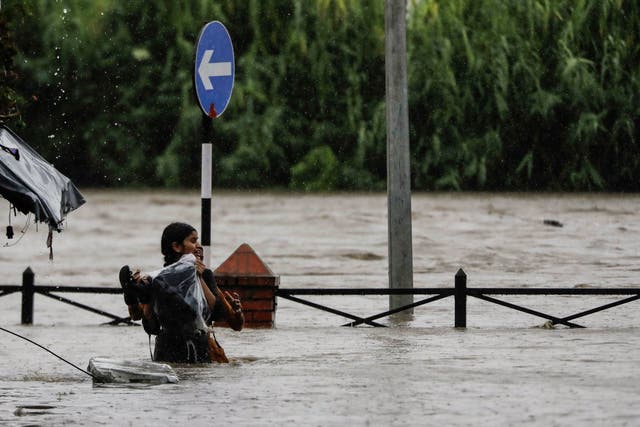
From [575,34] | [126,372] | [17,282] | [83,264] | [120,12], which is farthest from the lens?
[120,12]

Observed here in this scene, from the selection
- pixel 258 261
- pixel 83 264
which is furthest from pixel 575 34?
pixel 258 261

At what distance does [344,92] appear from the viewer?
47188 mm

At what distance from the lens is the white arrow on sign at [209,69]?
15.4 m

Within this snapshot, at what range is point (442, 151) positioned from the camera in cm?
4609

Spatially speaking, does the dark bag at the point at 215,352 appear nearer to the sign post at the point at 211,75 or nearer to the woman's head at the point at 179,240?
the woman's head at the point at 179,240

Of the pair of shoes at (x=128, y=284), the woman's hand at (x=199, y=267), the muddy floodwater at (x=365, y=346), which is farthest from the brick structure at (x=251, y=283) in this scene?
the pair of shoes at (x=128, y=284)

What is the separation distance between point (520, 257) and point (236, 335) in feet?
55.8

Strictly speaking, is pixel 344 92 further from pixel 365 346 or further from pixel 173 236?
pixel 173 236

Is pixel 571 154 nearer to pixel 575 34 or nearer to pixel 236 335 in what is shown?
pixel 575 34

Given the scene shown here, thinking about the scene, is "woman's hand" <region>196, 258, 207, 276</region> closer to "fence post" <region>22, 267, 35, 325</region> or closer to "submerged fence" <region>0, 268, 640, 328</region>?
"submerged fence" <region>0, 268, 640, 328</region>

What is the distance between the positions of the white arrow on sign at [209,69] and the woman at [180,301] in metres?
3.38

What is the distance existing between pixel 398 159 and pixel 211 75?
4.33m

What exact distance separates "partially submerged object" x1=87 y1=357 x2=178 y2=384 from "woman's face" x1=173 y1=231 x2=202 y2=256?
91 centimetres

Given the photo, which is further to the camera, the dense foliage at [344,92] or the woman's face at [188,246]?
the dense foliage at [344,92]
